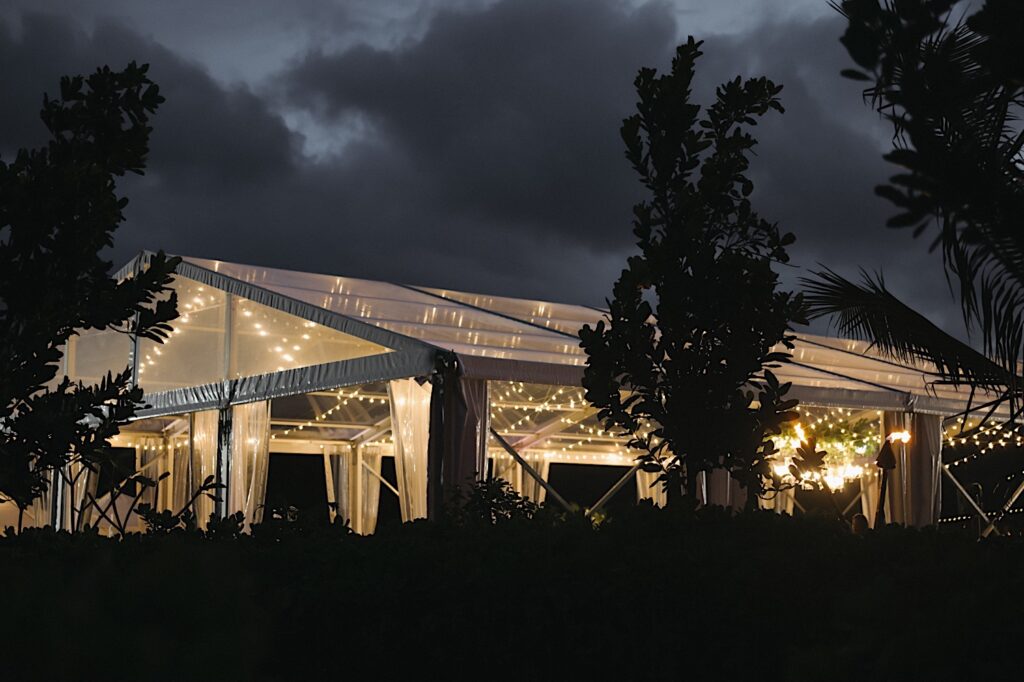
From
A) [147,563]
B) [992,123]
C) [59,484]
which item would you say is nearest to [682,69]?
[992,123]

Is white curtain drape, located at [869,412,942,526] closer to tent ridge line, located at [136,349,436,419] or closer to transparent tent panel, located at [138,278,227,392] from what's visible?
tent ridge line, located at [136,349,436,419]

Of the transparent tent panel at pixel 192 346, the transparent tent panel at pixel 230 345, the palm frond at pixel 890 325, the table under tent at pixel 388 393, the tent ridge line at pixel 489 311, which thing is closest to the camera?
the palm frond at pixel 890 325

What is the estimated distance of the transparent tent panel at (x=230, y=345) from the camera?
12.2 m

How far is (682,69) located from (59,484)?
13204 mm

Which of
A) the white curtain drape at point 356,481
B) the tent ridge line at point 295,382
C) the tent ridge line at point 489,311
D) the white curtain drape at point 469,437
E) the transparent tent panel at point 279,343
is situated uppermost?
the tent ridge line at point 489,311

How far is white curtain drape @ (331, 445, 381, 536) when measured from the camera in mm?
18734

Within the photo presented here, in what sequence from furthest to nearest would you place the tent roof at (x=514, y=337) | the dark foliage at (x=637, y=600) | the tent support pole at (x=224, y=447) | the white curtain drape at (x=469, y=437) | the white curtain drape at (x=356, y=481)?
the white curtain drape at (x=356, y=481) → the tent support pole at (x=224, y=447) → the tent roof at (x=514, y=337) → the white curtain drape at (x=469, y=437) → the dark foliage at (x=637, y=600)

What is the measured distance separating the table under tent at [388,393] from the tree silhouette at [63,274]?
3.90m

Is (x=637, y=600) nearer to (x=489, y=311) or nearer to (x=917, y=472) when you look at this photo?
(x=489, y=311)

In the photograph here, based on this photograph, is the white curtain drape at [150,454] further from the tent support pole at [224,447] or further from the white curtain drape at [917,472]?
the white curtain drape at [917,472]

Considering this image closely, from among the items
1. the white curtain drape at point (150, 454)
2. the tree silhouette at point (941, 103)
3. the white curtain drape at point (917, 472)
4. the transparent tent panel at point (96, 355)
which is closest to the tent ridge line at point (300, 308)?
the transparent tent panel at point (96, 355)

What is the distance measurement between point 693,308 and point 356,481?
1303cm

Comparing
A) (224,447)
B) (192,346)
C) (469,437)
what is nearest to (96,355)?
(192,346)

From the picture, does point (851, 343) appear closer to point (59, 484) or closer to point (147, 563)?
point (59, 484)
